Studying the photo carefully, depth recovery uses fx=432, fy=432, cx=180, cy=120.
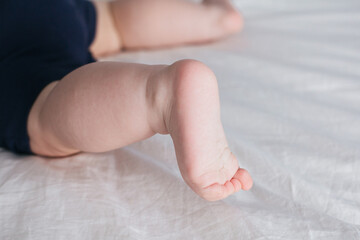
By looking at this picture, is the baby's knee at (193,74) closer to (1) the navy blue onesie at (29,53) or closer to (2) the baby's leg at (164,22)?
(1) the navy blue onesie at (29,53)

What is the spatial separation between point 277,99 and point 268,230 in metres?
0.34

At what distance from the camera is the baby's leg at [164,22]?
3.45 feet

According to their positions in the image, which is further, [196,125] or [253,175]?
[253,175]

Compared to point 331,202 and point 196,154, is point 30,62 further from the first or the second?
point 331,202

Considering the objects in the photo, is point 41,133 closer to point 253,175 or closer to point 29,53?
point 29,53

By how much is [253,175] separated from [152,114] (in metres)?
0.18

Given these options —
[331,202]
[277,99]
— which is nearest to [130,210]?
[331,202]

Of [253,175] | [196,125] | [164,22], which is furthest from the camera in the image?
[164,22]

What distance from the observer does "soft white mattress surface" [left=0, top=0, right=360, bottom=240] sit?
51 centimetres

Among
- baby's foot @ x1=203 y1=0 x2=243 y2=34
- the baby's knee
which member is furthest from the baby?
baby's foot @ x1=203 y1=0 x2=243 y2=34

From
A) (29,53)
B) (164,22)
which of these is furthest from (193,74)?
(164,22)

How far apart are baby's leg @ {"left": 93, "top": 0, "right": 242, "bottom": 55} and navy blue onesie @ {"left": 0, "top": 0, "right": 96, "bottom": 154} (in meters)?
0.15

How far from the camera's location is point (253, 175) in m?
0.60

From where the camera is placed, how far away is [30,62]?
699 millimetres
